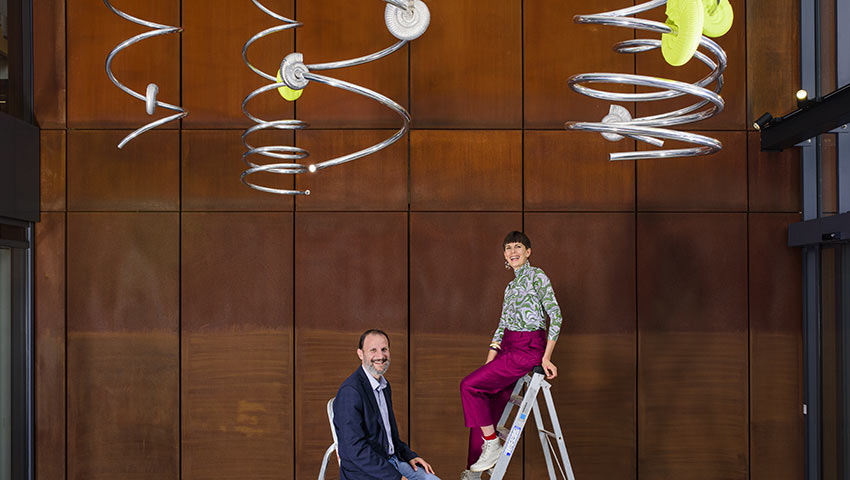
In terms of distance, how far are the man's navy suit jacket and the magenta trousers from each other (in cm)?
101

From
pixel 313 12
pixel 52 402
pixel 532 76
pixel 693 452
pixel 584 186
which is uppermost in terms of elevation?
pixel 313 12

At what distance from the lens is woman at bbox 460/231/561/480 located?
4.44m

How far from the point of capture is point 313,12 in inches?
229

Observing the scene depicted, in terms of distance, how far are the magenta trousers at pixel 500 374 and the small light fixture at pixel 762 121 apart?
2.78 m

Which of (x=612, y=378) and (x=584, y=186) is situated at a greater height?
(x=584, y=186)

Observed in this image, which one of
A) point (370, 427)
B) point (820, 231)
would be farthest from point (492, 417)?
point (820, 231)

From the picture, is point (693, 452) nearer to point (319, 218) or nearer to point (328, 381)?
point (328, 381)

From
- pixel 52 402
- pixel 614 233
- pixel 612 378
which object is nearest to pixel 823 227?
pixel 614 233

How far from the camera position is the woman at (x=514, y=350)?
175 inches

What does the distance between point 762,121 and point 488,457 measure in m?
3.64

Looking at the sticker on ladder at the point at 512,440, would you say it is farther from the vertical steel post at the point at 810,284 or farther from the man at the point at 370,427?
the vertical steel post at the point at 810,284

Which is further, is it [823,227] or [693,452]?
[693,452]

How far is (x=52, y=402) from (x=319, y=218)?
2.88 meters

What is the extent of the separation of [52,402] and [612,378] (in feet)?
16.4
